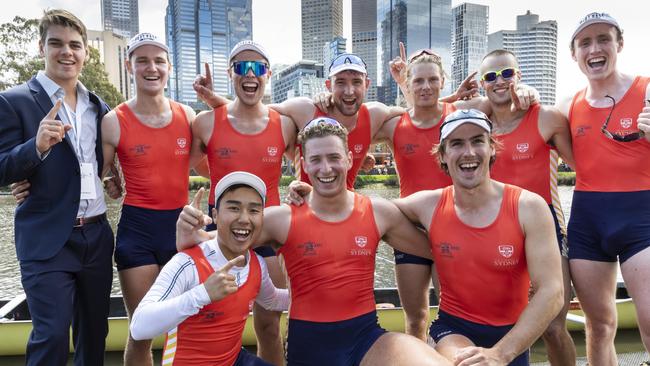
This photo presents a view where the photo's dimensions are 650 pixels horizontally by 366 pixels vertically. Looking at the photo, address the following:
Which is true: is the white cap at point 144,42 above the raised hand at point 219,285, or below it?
above

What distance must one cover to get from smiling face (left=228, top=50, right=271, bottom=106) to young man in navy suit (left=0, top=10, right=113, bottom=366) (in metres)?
1.40

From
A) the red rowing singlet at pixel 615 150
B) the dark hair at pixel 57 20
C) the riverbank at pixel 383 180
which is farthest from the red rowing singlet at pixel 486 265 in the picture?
the riverbank at pixel 383 180

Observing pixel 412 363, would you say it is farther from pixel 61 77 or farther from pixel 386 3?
pixel 386 3

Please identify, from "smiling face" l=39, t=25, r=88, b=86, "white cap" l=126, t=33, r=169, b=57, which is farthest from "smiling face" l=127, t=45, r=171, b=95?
"smiling face" l=39, t=25, r=88, b=86

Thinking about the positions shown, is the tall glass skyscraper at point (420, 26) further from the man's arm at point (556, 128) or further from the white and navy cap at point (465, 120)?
the white and navy cap at point (465, 120)

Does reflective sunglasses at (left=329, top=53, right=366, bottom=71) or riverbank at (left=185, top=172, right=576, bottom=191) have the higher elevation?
reflective sunglasses at (left=329, top=53, right=366, bottom=71)

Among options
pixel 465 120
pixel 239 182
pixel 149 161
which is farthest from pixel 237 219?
pixel 465 120

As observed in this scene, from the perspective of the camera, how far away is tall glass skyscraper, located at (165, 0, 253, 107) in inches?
6673

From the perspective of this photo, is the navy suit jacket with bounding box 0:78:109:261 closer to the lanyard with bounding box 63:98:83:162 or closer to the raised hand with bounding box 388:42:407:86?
the lanyard with bounding box 63:98:83:162

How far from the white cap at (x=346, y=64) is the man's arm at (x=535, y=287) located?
7.47ft

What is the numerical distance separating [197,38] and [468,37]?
310ft

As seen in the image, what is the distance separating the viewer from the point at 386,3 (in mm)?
168000

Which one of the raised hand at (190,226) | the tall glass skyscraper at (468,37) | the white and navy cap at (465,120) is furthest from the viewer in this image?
the tall glass skyscraper at (468,37)

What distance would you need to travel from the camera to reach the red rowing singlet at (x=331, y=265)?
3730 millimetres
